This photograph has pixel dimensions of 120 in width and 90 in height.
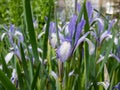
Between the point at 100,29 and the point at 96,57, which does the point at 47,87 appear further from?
the point at 100,29

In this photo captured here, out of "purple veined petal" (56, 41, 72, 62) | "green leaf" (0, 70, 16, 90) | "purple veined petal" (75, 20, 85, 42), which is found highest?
"purple veined petal" (75, 20, 85, 42)

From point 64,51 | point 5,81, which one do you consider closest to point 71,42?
point 64,51

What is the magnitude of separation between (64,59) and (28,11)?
14 centimetres

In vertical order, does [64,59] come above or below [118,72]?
above

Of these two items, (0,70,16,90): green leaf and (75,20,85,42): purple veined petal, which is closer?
(0,70,16,90): green leaf

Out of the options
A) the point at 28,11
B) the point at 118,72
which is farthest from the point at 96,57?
the point at 28,11

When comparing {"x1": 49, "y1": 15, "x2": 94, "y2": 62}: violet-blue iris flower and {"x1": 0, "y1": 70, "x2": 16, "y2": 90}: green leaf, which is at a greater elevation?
{"x1": 49, "y1": 15, "x2": 94, "y2": 62}: violet-blue iris flower

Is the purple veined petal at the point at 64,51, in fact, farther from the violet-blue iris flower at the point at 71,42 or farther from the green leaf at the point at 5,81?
the green leaf at the point at 5,81

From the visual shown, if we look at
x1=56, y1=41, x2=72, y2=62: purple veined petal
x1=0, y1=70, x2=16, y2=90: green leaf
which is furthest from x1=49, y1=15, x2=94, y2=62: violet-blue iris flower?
x1=0, y1=70, x2=16, y2=90: green leaf

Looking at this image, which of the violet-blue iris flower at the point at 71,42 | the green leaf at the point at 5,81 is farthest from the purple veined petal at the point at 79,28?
the green leaf at the point at 5,81

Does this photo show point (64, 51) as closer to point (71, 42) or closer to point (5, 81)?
point (71, 42)

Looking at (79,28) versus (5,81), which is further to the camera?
(79,28)

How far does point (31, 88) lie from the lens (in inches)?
32.0

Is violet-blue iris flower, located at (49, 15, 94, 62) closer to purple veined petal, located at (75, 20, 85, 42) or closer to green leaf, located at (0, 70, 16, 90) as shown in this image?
purple veined petal, located at (75, 20, 85, 42)
